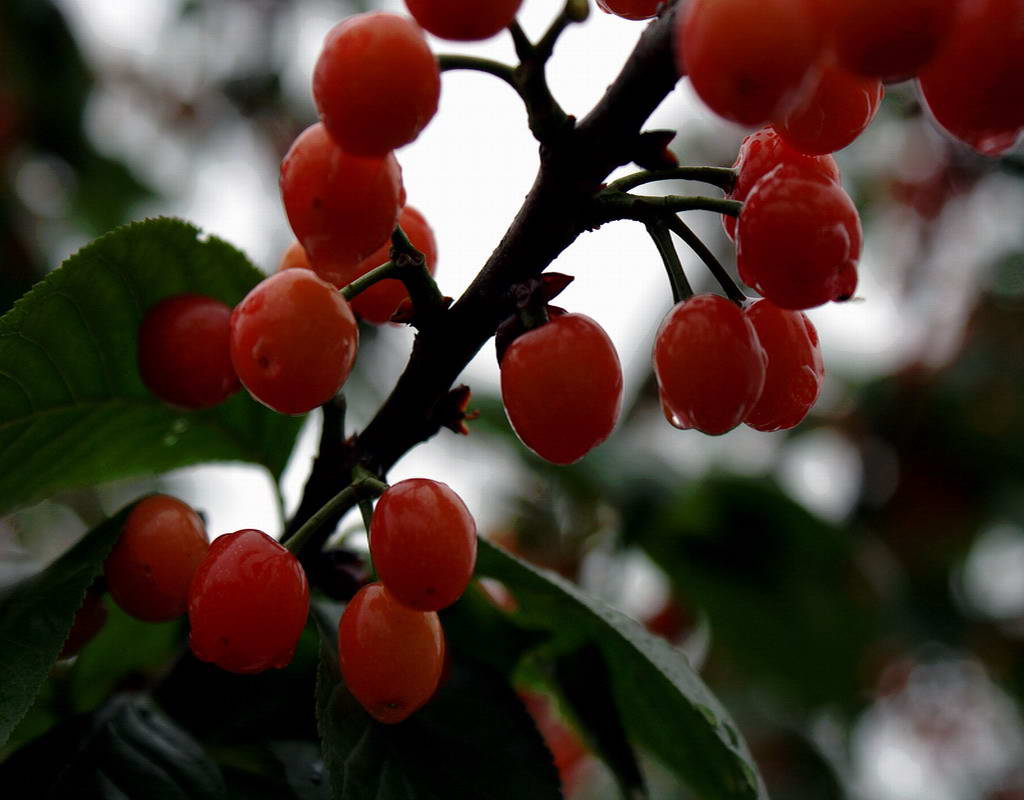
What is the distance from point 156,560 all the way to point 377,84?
1.99 feet

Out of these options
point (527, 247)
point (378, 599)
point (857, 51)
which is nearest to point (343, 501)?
point (378, 599)

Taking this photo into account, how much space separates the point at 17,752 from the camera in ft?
4.28

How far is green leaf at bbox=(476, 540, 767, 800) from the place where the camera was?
4.12 feet

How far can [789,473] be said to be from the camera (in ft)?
14.5

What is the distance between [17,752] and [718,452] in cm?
292

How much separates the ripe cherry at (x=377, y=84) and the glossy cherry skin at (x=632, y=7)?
8.0 inches

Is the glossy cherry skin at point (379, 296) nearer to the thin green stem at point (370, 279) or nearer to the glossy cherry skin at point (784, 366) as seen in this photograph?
the thin green stem at point (370, 279)

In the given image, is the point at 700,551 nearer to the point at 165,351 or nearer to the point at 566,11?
the point at 165,351

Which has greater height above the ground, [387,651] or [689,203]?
[689,203]

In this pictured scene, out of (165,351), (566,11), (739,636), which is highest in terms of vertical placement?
(566,11)

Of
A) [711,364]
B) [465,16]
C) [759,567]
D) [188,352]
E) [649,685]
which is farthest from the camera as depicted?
[759,567]

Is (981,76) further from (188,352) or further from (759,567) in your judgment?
(759,567)

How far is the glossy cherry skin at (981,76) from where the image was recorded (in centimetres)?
73

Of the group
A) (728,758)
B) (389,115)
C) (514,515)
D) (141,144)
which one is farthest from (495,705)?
(141,144)
